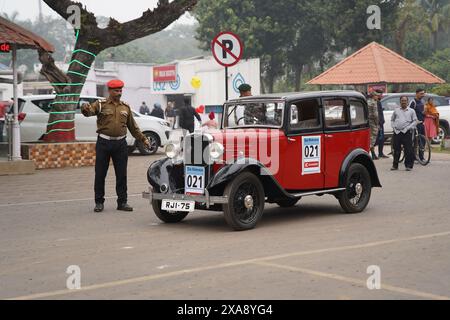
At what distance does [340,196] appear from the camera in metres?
11.5

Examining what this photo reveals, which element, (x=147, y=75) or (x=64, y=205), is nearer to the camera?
(x=64, y=205)

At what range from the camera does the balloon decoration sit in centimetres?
5338

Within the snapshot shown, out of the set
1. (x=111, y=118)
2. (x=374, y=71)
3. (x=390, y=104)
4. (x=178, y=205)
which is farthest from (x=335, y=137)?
(x=374, y=71)

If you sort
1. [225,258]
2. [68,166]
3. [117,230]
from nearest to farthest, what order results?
1. [225,258]
2. [117,230]
3. [68,166]

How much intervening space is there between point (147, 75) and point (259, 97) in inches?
2055

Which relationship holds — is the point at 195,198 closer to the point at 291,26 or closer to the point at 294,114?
the point at 294,114

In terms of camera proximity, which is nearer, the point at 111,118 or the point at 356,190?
the point at 356,190

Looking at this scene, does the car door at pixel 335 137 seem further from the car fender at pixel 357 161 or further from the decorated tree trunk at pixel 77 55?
the decorated tree trunk at pixel 77 55

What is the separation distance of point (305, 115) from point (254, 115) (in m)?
0.69

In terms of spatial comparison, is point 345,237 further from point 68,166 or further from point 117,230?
point 68,166

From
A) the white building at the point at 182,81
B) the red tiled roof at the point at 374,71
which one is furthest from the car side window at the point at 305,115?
the white building at the point at 182,81

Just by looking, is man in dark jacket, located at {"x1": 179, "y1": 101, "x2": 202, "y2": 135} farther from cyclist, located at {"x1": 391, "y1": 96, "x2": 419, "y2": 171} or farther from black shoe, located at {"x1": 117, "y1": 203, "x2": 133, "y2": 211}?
black shoe, located at {"x1": 117, "y1": 203, "x2": 133, "y2": 211}

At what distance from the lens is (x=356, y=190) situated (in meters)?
11.8
